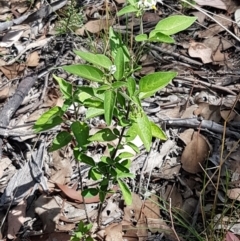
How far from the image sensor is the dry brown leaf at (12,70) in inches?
114

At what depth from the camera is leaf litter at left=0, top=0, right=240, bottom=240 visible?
227 centimetres

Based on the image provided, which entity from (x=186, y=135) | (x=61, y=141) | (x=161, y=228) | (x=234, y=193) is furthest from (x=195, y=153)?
(x=61, y=141)

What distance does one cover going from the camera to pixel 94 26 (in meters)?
3.06

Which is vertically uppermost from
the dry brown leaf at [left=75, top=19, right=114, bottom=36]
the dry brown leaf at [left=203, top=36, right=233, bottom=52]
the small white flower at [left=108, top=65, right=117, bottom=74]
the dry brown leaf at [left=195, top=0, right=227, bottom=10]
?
the small white flower at [left=108, top=65, right=117, bottom=74]

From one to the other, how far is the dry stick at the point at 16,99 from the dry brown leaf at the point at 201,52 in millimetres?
916

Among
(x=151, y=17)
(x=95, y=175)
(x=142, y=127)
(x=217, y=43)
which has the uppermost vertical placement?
(x=142, y=127)

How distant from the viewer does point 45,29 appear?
318 cm

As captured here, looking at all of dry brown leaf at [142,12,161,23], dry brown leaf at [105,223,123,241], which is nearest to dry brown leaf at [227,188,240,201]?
dry brown leaf at [105,223,123,241]

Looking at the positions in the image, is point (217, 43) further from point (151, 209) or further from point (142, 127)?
point (142, 127)

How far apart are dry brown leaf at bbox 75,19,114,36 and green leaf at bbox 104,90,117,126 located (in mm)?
1508

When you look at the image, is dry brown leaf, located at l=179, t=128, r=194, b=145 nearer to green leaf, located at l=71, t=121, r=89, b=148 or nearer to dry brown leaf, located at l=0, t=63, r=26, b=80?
green leaf, located at l=71, t=121, r=89, b=148

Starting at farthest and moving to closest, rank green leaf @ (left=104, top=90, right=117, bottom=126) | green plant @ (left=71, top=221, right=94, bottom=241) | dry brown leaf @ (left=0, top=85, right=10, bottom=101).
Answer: dry brown leaf @ (left=0, top=85, right=10, bottom=101), green plant @ (left=71, top=221, right=94, bottom=241), green leaf @ (left=104, top=90, right=117, bottom=126)

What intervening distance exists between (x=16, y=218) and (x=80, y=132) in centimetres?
70

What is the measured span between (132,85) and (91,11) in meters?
1.75
